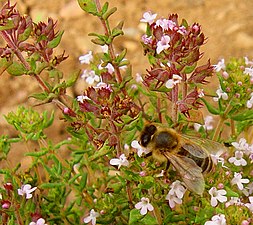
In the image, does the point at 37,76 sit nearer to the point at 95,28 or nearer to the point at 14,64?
the point at 14,64

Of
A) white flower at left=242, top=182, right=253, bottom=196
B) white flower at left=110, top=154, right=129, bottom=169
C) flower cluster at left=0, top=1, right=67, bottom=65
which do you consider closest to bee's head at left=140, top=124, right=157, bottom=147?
white flower at left=110, top=154, right=129, bottom=169

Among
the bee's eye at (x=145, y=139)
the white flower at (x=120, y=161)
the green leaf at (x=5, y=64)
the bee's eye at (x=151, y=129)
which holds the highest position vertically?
the green leaf at (x=5, y=64)

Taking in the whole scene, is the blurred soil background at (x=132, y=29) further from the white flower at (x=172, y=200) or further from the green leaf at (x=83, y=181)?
the white flower at (x=172, y=200)

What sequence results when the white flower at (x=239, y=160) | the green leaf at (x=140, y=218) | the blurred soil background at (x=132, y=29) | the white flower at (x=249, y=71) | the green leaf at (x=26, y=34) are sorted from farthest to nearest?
the blurred soil background at (x=132, y=29)
the white flower at (x=249, y=71)
the white flower at (x=239, y=160)
the green leaf at (x=140, y=218)
the green leaf at (x=26, y=34)

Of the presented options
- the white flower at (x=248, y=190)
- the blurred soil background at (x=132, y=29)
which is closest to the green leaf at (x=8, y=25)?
the white flower at (x=248, y=190)

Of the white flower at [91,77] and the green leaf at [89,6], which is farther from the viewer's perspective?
the white flower at [91,77]

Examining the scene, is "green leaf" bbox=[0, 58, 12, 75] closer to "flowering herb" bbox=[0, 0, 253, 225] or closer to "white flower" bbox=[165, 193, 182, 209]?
"flowering herb" bbox=[0, 0, 253, 225]

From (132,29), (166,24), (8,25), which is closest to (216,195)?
(166,24)
